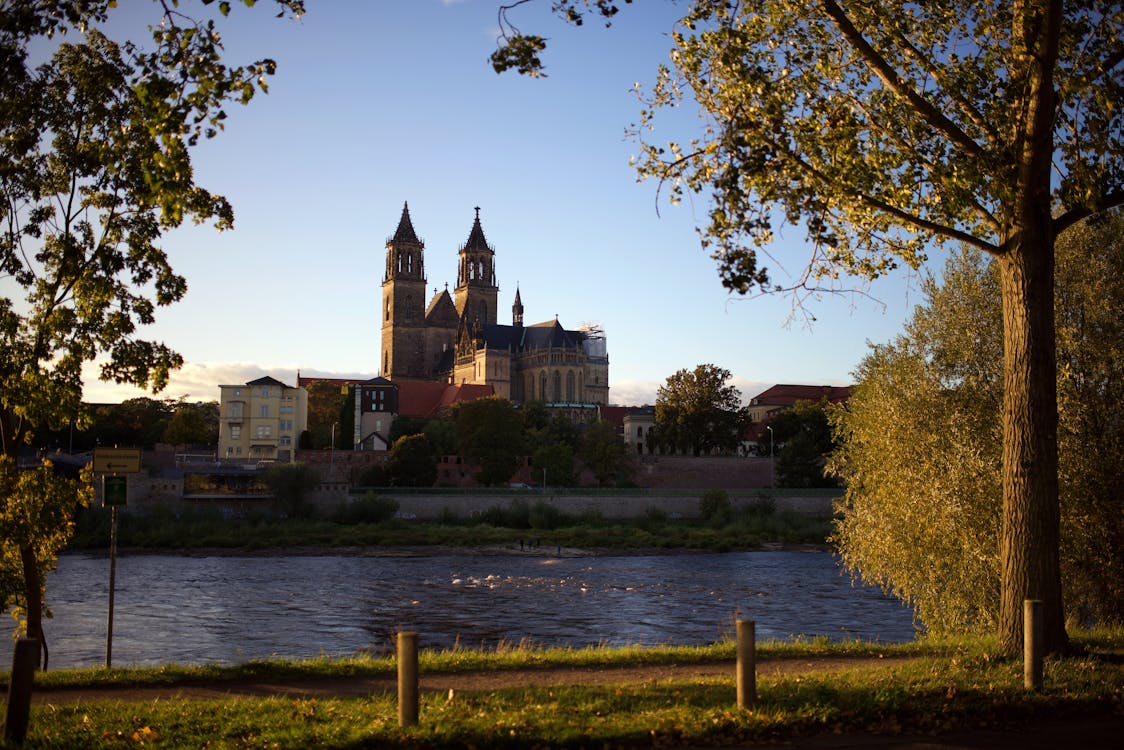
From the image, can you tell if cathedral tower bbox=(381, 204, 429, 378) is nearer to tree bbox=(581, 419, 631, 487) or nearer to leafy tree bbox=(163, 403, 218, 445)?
leafy tree bbox=(163, 403, 218, 445)

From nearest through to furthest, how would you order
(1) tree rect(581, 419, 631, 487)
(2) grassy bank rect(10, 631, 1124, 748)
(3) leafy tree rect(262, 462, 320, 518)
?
(2) grassy bank rect(10, 631, 1124, 748)
(3) leafy tree rect(262, 462, 320, 518)
(1) tree rect(581, 419, 631, 487)

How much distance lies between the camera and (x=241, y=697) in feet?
31.7

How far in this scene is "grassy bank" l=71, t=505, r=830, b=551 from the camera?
5544 centimetres

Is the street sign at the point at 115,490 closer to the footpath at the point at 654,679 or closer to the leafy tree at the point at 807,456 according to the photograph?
the footpath at the point at 654,679

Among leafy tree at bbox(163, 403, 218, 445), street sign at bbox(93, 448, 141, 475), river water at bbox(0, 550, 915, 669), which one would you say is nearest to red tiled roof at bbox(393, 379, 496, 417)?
leafy tree at bbox(163, 403, 218, 445)

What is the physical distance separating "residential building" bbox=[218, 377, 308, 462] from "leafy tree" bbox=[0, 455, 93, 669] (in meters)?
76.8

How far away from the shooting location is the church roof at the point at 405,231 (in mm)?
149125

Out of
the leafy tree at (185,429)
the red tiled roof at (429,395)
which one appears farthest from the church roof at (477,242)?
the leafy tree at (185,429)

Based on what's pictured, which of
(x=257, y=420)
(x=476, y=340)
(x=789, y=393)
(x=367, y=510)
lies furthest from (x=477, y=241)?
(x=367, y=510)

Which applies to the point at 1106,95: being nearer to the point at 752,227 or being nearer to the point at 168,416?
the point at 752,227

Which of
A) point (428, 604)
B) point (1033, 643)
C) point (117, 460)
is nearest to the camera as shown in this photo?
point (1033, 643)

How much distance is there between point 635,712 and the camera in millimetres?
8492

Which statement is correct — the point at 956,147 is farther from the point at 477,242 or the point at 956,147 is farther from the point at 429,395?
the point at 477,242

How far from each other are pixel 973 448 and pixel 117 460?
41.6ft
